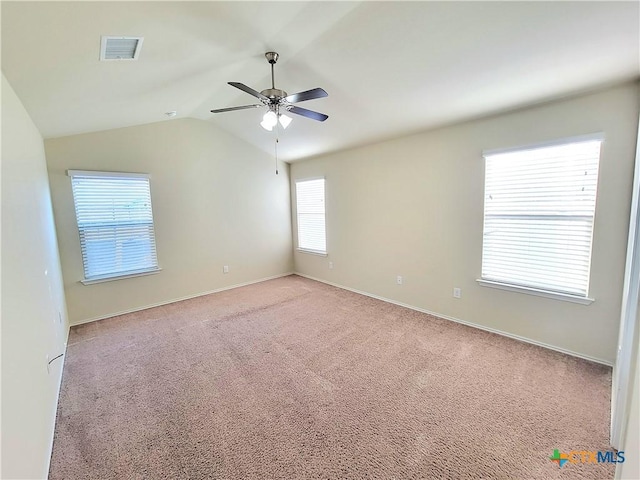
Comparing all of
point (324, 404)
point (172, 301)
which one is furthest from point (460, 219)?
point (172, 301)

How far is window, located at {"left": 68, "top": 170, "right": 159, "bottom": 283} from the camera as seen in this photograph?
11.8ft

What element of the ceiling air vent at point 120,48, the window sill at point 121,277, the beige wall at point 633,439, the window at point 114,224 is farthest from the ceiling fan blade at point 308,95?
the window sill at point 121,277

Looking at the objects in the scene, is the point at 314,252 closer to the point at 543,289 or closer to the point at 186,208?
the point at 186,208

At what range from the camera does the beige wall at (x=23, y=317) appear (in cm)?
122

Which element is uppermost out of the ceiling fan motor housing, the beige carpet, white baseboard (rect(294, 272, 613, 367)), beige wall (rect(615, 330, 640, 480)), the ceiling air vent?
the ceiling air vent

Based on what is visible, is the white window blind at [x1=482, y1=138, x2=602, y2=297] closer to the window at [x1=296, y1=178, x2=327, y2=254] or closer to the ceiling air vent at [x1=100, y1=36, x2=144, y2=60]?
the window at [x1=296, y1=178, x2=327, y2=254]

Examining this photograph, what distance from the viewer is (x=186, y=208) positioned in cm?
441

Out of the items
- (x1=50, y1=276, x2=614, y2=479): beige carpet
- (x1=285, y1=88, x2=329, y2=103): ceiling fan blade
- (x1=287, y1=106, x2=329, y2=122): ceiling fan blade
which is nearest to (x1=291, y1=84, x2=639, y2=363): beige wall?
(x1=50, y1=276, x2=614, y2=479): beige carpet

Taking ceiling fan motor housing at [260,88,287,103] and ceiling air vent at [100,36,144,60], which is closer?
ceiling air vent at [100,36,144,60]

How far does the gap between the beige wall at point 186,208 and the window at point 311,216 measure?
319mm

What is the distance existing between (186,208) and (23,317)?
3072 mm

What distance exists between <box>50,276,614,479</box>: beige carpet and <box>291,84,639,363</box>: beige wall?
12.9 inches

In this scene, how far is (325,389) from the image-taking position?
222 cm

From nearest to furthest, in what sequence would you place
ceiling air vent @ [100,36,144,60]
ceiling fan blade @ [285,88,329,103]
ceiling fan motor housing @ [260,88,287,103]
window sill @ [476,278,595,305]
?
ceiling air vent @ [100,36,144,60], ceiling fan blade @ [285,88,329,103], ceiling fan motor housing @ [260,88,287,103], window sill @ [476,278,595,305]
